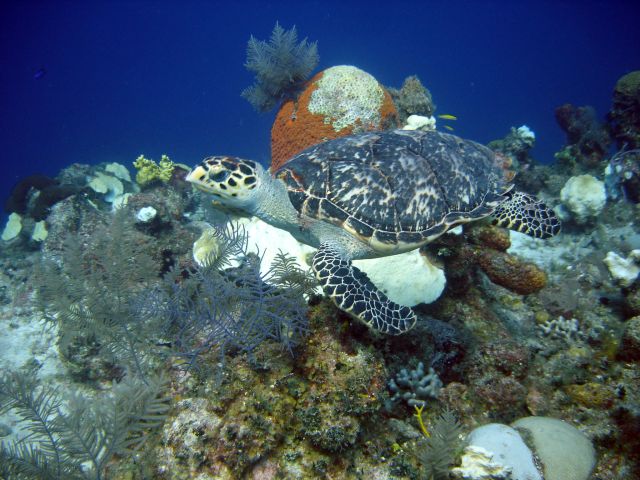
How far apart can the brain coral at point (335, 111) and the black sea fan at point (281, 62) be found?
612 mm

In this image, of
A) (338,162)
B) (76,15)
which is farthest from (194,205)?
(76,15)

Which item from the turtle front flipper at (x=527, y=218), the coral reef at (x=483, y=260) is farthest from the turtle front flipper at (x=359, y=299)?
the turtle front flipper at (x=527, y=218)

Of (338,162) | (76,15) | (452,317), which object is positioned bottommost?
(452,317)

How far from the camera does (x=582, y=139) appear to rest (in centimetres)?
1023

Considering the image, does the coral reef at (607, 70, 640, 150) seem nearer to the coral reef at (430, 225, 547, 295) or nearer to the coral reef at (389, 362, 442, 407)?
the coral reef at (430, 225, 547, 295)

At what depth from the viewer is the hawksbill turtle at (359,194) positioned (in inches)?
138

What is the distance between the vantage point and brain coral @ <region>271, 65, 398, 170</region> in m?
6.16

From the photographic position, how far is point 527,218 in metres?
4.22

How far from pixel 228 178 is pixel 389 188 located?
1.84 m

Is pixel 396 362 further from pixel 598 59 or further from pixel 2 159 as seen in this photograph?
pixel 598 59

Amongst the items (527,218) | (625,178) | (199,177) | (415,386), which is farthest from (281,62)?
(625,178)

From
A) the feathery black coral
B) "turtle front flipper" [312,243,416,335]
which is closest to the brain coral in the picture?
"turtle front flipper" [312,243,416,335]

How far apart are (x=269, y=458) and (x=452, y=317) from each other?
2872 mm

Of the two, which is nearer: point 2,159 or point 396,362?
point 396,362
